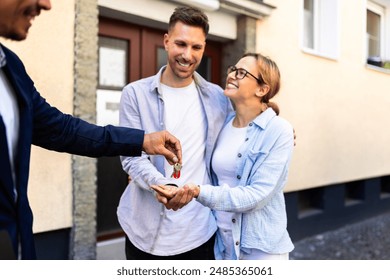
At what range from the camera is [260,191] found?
1.50 m

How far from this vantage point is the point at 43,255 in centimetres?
261

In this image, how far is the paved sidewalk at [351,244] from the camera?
3.89m

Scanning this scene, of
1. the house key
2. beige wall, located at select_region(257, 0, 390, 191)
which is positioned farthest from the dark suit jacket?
beige wall, located at select_region(257, 0, 390, 191)

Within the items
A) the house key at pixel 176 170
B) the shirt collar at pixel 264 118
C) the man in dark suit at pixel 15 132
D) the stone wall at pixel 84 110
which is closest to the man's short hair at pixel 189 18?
the shirt collar at pixel 264 118

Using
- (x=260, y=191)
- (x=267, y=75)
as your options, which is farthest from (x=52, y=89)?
(x=260, y=191)

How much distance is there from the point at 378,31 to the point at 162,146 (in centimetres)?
295

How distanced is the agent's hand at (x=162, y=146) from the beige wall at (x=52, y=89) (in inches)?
53.9

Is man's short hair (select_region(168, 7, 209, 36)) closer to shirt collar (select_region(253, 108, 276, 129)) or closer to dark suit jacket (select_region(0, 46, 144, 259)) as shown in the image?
shirt collar (select_region(253, 108, 276, 129))

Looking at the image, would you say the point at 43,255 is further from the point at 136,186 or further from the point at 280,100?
the point at 280,100

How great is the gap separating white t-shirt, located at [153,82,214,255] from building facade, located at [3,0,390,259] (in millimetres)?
1175

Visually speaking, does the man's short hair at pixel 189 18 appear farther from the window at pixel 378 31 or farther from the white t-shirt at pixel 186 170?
the window at pixel 378 31
